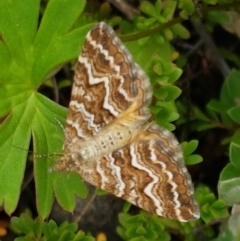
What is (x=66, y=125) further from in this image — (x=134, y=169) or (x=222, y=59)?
(x=222, y=59)

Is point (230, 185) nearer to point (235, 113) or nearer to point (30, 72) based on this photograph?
point (235, 113)

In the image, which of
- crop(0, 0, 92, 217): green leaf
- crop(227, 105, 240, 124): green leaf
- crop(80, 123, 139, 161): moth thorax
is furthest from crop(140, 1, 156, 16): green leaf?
crop(80, 123, 139, 161): moth thorax

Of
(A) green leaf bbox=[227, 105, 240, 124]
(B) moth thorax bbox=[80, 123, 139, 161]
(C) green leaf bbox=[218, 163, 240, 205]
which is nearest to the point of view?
(B) moth thorax bbox=[80, 123, 139, 161]

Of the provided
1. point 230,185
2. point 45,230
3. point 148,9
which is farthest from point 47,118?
point 230,185

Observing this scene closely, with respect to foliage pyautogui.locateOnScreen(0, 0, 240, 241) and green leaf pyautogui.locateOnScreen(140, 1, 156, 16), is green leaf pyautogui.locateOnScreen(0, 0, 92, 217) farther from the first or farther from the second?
green leaf pyautogui.locateOnScreen(140, 1, 156, 16)

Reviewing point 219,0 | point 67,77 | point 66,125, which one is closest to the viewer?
point 66,125

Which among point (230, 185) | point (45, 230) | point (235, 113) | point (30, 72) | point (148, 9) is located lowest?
point (45, 230)

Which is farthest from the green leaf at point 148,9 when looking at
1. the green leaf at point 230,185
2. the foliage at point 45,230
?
the foliage at point 45,230

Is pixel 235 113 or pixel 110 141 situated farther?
pixel 235 113

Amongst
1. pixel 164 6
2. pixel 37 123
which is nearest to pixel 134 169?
pixel 37 123
